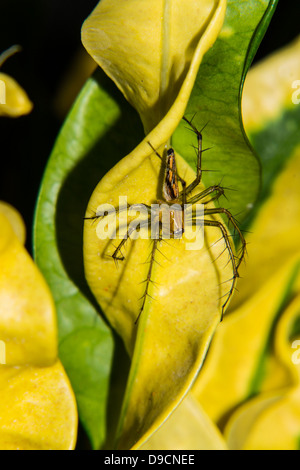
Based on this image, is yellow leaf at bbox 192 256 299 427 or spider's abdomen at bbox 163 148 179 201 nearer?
spider's abdomen at bbox 163 148 179 201

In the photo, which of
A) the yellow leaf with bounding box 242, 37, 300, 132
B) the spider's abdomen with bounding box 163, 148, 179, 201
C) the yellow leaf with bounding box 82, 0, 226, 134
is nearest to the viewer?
the yellow leaf with bounding box 82, 0, 226, 134

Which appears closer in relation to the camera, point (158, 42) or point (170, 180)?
point (158, 42)

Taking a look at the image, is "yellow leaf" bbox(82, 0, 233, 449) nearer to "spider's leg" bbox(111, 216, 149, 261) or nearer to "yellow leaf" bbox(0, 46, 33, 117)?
"spider's leg" bbox(111, 216, 149, 261)

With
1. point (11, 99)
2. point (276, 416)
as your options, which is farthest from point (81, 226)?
point (276, 416)

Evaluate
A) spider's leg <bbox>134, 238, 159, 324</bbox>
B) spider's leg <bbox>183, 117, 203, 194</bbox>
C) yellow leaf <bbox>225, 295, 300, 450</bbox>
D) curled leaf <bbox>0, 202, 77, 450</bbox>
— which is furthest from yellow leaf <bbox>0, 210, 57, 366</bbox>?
yellow leaf <bbox>225, 295, 300, 450</bbox>

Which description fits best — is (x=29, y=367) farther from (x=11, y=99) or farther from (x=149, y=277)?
(x=11, y=99)

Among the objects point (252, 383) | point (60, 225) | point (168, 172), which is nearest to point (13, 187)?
point (60, 225)

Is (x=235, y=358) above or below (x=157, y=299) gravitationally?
below

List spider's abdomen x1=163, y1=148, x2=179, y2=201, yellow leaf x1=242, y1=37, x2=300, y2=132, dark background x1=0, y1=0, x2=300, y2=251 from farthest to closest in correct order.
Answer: dark background x1=0, y1=0, x2=300, y2=251
yellow leaf x1=242, y1=37, x2=300, y2=132
spider's abdomen x1=163, y1=148, x2=179, y2=201
